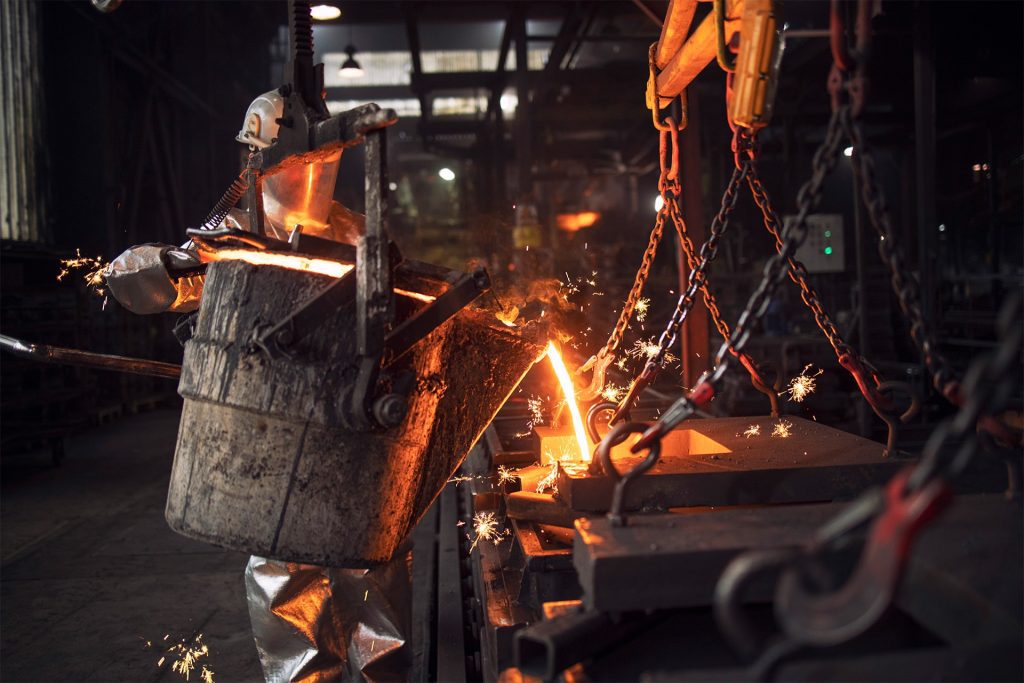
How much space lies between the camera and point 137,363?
233 centimetres

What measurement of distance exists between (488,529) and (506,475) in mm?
428

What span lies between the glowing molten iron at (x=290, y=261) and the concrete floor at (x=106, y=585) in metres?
2.07

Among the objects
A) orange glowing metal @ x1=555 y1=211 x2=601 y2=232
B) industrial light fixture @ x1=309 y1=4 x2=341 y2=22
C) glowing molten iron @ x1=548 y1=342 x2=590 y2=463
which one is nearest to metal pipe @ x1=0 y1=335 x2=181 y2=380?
glowing molten iron @ x1=548 y1=342 x2=590 y2=463

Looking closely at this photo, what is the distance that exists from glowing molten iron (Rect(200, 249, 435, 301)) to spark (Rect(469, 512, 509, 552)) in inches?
47.9

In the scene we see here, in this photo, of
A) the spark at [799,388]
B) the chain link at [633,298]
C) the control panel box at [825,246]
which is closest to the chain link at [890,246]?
the chain link at [633,298]

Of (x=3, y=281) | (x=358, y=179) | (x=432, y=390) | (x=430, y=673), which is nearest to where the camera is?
(x=432, y=390)

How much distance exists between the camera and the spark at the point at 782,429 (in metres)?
2.58

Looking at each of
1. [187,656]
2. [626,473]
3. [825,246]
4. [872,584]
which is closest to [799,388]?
[626,473]

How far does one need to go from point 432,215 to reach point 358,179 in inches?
197

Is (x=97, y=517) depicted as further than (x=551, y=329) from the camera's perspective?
Yes

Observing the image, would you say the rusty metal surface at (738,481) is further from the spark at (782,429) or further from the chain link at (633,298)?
the chain link at (633,298)

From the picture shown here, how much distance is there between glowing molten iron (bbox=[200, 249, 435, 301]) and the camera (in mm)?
1896

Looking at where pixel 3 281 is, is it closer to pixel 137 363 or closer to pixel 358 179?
pixel 137 363

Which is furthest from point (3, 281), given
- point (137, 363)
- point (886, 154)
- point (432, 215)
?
point (886, 154)
